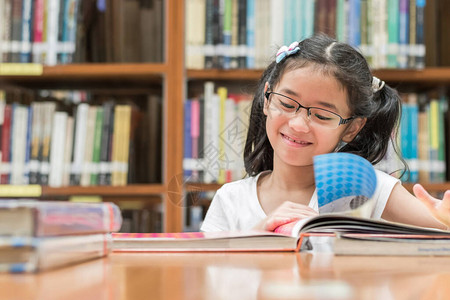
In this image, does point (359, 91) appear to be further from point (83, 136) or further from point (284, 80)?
point (83, 136)

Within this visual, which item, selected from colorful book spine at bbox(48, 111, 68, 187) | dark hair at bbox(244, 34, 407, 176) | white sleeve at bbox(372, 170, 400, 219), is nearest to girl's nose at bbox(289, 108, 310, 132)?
dark hair at bbox(244, 34, 407, 176)

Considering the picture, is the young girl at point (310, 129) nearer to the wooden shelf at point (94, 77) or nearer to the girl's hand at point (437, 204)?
the girl's hand at point (437, 204)

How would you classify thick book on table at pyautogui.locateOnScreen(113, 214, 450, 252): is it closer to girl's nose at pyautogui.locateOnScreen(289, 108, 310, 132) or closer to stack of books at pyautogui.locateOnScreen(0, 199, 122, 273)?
stack of books at pyautogui.locateOnScreen(0, 199, 122, 273)

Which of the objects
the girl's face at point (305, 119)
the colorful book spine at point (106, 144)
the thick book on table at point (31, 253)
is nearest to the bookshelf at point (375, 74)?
the colorful book spine at point (106, 144)

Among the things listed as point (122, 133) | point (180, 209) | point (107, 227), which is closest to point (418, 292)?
point (107, 227)

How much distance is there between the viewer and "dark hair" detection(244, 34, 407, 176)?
1.25 m

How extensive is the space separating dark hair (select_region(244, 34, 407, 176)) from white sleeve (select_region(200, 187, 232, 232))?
0.47ft

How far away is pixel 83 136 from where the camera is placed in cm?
186

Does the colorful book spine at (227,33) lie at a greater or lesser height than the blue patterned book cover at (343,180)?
greater

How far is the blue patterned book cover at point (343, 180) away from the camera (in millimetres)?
819

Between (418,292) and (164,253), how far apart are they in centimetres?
34

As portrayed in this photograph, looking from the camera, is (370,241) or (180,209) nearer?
(370,241)

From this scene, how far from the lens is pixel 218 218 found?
1.37 meters

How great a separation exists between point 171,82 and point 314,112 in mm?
709
